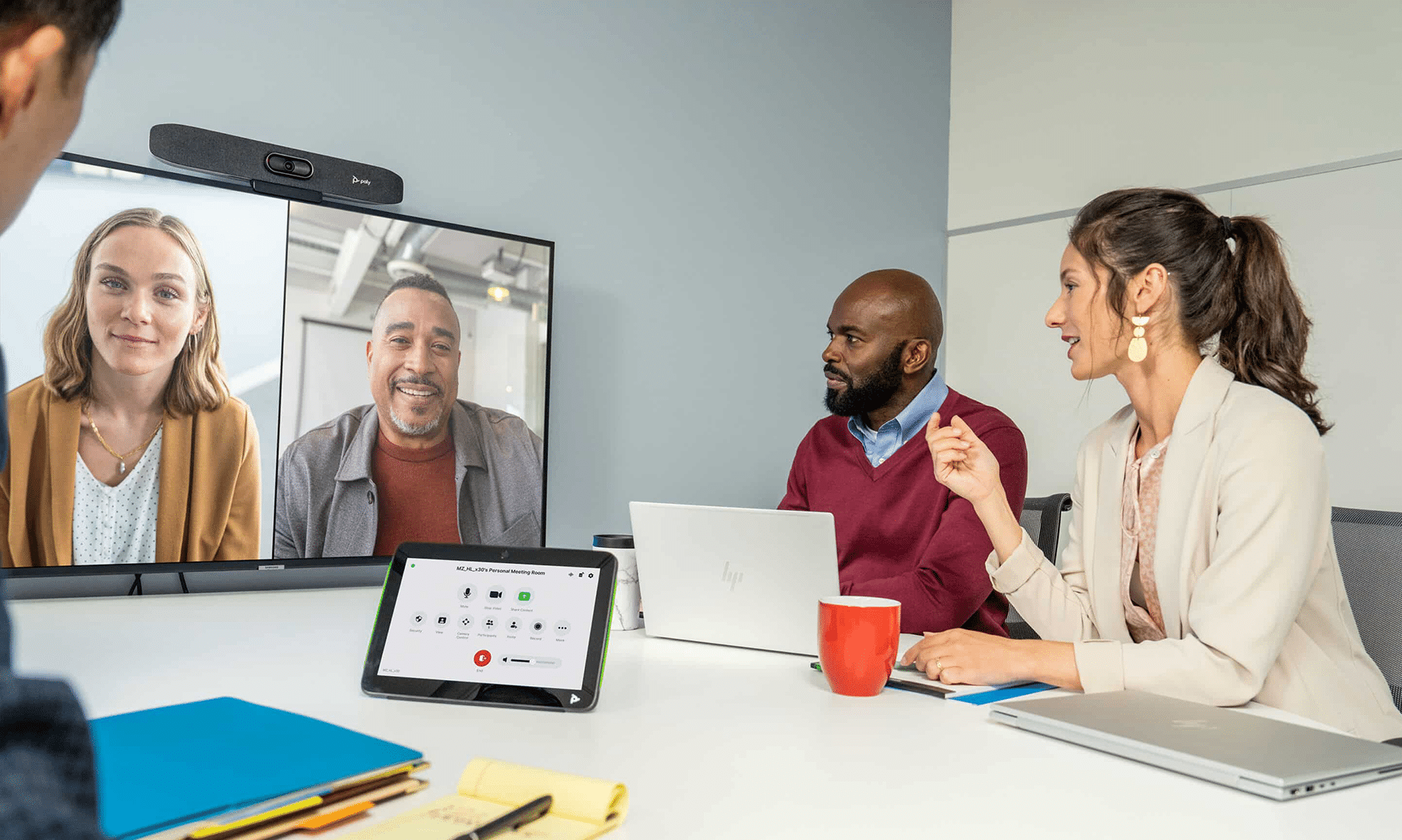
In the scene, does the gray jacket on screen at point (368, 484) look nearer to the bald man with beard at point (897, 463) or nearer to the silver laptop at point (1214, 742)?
the bald man with beard at point (897, 463)

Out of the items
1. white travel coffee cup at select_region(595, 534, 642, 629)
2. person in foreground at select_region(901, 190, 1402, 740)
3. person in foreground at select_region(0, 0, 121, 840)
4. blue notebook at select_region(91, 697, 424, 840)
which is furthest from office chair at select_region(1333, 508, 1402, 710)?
person in foreground at select_region(0, 0, 121, 840)

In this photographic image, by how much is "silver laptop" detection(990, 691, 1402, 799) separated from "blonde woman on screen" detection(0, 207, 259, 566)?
1.48 meters

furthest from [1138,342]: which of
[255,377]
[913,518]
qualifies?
[255,377]

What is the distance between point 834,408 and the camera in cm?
238

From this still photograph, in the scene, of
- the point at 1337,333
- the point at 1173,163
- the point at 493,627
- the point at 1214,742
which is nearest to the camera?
the point at 1214,742

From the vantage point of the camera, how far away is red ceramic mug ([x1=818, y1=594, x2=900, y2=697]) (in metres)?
1.04

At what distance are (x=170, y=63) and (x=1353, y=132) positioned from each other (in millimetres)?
2829

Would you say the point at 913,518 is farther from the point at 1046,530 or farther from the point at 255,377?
the point at 255,377

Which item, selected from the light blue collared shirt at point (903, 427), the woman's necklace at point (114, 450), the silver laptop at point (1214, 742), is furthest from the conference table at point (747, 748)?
the light blue collared shirt at point (903, 427)

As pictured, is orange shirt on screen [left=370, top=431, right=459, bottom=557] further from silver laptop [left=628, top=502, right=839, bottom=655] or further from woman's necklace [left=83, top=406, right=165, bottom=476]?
silver laptop [left=628, top=502, right=839, bottom=655]

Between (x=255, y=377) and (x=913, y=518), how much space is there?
1375mm

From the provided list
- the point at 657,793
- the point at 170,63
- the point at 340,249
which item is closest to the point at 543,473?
the point at 340,249

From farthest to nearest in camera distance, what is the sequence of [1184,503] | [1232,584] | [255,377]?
[255,377]
[1184,503]
[1232,584]

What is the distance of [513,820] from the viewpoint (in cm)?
64
